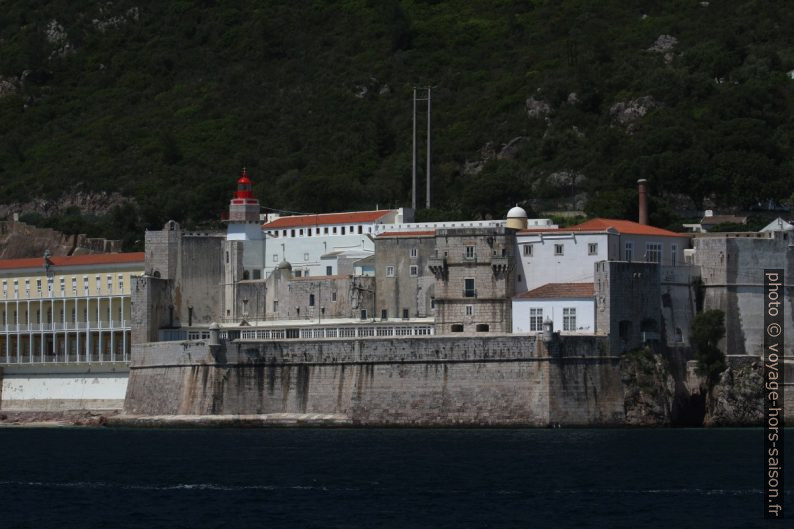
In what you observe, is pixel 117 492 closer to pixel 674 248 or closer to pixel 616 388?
pixel 616 388

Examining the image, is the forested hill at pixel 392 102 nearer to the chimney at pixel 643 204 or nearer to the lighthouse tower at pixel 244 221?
the chimney at pixel 643 204

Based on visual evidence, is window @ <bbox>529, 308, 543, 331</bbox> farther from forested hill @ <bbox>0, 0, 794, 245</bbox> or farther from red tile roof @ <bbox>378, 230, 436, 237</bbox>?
forested hill @ <bbox>0, 0, 794, 245</bbox>

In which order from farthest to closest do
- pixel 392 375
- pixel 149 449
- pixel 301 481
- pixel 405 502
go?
pixel 392 375 < pixel 149 449 < pixel 301 481 < pixel 405 502

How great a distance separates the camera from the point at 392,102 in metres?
145

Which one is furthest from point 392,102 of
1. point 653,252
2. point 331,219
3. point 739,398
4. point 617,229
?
point 739,398

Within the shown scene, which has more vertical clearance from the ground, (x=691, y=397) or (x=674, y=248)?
(x=674, y=248)

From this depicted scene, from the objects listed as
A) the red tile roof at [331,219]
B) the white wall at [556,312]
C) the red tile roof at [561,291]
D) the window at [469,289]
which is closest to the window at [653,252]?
the red tile roof at [561,291]

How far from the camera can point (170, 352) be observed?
9069 centimetres

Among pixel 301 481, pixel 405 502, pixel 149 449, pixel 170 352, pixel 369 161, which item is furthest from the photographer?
pixel 369 161

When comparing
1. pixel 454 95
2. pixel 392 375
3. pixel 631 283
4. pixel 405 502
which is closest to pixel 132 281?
pixel 392 375

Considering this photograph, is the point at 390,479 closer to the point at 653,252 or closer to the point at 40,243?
the point at 653,252

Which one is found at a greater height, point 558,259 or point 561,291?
point 558,259

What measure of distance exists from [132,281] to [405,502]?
117 feet

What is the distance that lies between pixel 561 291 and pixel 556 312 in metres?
1.04
